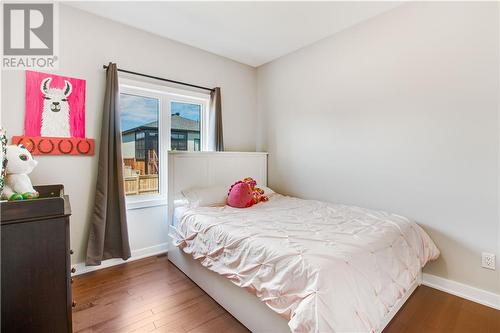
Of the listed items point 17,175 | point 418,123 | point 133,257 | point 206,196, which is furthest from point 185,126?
point 418,123

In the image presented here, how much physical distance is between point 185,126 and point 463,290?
133 inches

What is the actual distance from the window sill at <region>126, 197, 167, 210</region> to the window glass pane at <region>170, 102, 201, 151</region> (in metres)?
0.69

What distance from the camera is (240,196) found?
2670 mm

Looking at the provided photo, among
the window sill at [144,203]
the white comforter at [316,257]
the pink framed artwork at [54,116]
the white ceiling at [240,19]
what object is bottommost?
the white comforter at [316,257]

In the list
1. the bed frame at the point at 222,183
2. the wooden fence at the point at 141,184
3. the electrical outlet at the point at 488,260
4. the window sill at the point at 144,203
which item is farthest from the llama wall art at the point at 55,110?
the electrical outlet at the point at 488,260

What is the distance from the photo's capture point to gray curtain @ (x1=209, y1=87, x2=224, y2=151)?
330 centimetres

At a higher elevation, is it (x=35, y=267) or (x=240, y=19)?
(x=240, y=19)

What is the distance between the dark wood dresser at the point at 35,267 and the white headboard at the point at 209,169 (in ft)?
5.51

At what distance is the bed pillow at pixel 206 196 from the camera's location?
2623 mm

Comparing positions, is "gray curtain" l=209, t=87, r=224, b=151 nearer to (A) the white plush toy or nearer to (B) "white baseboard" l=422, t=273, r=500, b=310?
(A) the white plush toy

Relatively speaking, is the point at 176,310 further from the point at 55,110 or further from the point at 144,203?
the point at 55,110

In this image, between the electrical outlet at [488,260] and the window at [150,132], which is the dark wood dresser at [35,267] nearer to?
the window at [150,132]

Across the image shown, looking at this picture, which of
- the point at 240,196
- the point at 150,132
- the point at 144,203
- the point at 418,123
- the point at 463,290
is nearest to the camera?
the point at 463,290

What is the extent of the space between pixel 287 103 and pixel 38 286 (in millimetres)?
3158
